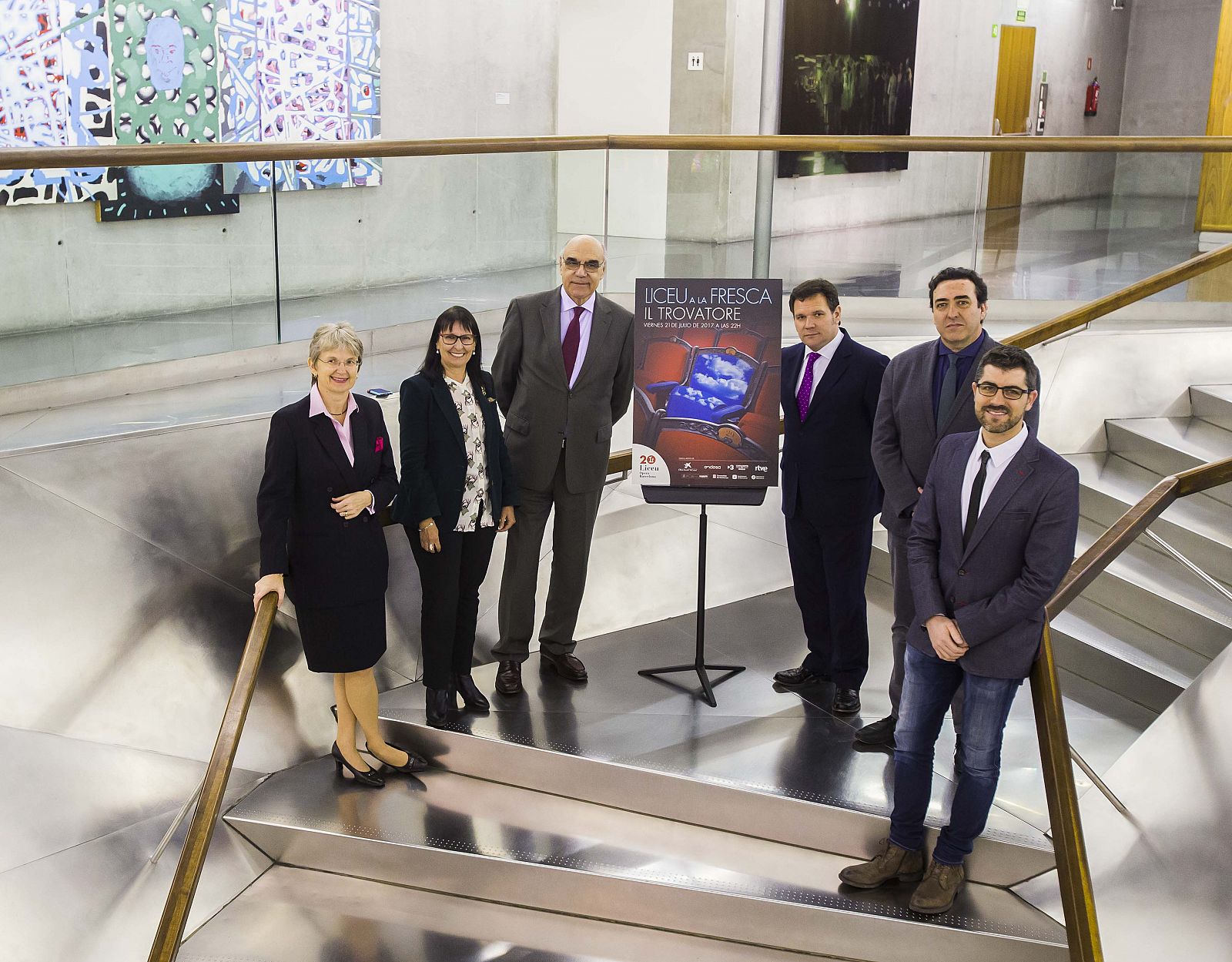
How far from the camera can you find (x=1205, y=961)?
3.32 meters

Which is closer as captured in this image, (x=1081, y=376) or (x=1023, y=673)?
(x=1023, y=673)

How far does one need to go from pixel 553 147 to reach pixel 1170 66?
12093 millimetres

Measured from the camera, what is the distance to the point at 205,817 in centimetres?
323

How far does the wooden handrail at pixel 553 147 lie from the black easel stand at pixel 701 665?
6.66 ft

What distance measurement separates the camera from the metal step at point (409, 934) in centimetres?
392

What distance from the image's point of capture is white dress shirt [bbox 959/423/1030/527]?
346 cm

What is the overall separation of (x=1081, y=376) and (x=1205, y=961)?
13.2ft

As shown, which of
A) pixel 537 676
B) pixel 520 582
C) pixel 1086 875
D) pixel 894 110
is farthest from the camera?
pixel 894 110

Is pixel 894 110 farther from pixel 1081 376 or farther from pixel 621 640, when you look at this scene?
pixel 621 640

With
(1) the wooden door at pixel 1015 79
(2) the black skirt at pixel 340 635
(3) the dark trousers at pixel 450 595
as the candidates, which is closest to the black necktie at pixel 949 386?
(3) the dark trousers at pixel 450 595

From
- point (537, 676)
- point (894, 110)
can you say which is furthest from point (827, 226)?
point (894, 110)

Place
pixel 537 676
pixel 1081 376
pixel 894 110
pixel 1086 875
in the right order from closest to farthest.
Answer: pixel 1086 875 → pixel 537 676 → pixel 1081 376 → pixel 894 110

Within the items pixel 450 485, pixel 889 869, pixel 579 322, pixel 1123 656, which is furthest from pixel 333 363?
pixel 1123 656

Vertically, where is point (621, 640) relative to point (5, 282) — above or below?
below
